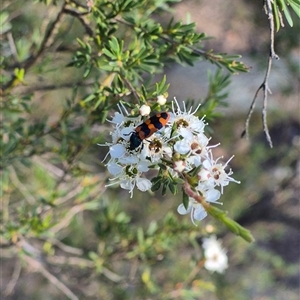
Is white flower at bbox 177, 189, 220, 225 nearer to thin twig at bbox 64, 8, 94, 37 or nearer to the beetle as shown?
the beetle

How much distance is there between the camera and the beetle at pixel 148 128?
79 centimetres

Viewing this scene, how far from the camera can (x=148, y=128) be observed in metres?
0.79

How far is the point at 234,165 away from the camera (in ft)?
13.8

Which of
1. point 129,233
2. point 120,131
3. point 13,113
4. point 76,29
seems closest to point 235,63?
point 120,131

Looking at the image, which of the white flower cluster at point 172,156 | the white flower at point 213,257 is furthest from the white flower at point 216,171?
the white flower at point 213,257

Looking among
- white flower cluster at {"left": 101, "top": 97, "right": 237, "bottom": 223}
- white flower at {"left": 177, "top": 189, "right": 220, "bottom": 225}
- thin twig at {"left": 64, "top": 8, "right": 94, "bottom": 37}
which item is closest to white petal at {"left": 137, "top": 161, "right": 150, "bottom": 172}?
white flower cluster at {"left": 101, "top": 97, "right": 237, "bottom": 223}

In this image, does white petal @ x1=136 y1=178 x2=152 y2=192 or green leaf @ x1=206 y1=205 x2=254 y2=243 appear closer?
green leaf @ x1=206 y1=205 x2=254 y2=243

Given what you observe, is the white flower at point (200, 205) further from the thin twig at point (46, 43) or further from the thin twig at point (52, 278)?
the thin twig at point (52, 278)

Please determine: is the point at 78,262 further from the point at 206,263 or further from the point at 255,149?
the point at 255,149

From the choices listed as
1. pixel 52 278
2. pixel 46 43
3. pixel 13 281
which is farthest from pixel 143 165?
pixel 13 281

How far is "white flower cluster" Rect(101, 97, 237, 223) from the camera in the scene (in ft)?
2.54

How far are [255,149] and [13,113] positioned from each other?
8.46 feet

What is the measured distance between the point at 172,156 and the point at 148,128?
66 mm

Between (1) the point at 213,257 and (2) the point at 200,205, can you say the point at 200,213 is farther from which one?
(1) the point at 213,257
